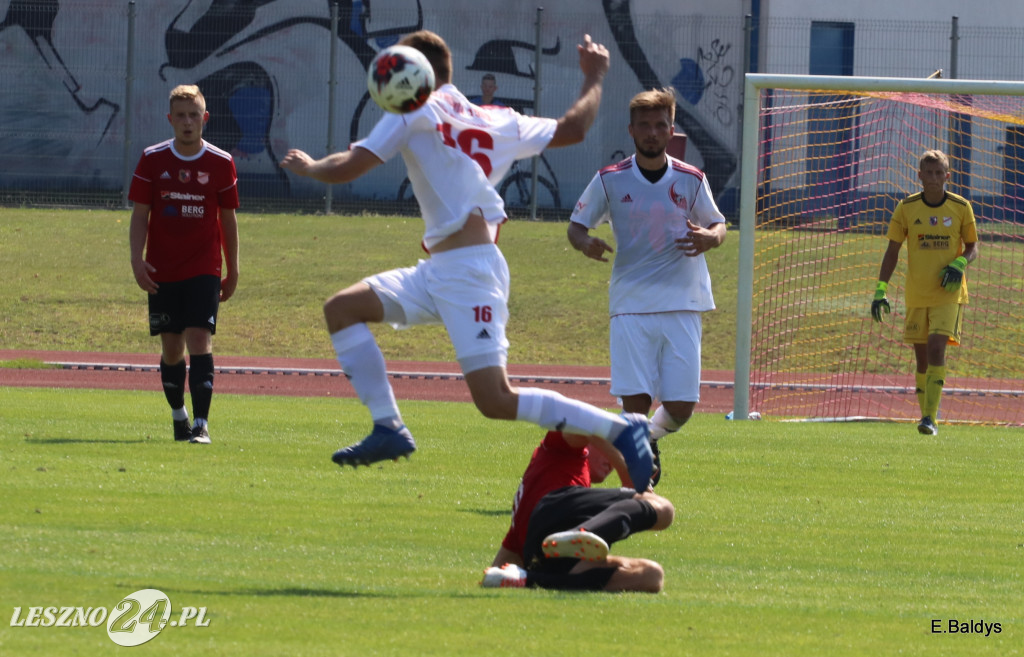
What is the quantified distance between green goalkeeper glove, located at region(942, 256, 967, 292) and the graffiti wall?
1473 centimetres

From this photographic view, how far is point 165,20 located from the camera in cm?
3031

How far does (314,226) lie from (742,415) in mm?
13092

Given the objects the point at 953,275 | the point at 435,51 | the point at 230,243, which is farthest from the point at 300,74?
the point at 435,51

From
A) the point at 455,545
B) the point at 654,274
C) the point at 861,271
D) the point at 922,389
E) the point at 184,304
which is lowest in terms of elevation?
the point at 922,389

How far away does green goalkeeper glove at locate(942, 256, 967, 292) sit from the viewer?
12.3 m

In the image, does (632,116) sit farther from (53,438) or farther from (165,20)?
(165,20)

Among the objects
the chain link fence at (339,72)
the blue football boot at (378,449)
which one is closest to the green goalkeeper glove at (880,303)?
the blue football boot at (378,449)

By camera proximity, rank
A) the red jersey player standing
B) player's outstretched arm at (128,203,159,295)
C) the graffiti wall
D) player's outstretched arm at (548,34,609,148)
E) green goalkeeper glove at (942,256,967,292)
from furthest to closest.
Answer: the graffiti wall, green goalkeeper glove at (942,256,967,292), the red jersey player standing, player's outstretched arm at (128,203,159,295), player's outstretched arm at (548,34,609,148)

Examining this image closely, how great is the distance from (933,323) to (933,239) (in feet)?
2.43

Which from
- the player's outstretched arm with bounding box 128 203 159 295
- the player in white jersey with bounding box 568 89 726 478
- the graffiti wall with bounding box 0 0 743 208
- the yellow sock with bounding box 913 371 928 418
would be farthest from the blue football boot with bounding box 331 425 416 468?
the graffiti wall with bounding box 0 0 743 208

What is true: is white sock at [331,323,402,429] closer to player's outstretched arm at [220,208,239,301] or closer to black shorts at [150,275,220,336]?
black shorts at [150,275,220,336]

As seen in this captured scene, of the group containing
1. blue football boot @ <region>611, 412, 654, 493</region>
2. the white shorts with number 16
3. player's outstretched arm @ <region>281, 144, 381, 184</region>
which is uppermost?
player's outstretched arm @ <region>281, 144, 381, 184</region>

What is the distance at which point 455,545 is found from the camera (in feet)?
21.6

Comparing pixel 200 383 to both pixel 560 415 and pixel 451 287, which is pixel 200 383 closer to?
pixel 451 287
